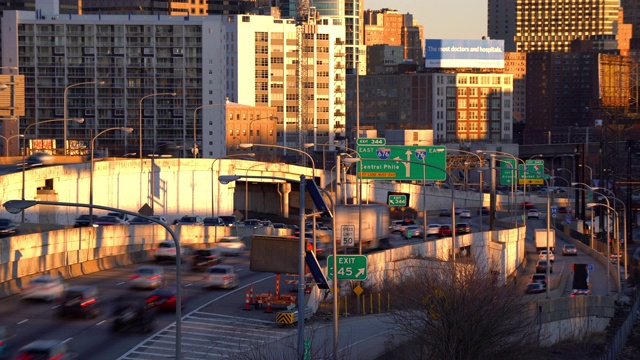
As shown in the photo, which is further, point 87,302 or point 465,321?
point 87,302

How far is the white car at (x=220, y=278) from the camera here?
59.0 meters

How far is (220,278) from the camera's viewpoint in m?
59.0

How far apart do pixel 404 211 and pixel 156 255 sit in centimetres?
5996

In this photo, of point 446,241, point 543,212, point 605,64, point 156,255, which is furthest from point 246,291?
point 543,212

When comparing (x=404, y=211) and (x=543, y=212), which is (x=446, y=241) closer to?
(x=404, y=211)

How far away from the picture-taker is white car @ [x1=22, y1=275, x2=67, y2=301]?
51844mm

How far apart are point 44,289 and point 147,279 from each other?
5.36m

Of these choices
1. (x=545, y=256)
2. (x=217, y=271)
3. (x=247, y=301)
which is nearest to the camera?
(x=247, y=301)

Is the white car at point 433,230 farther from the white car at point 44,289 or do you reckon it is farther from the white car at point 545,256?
the white car at point 44,289

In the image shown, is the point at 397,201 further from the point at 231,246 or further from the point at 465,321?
the point at 465,321

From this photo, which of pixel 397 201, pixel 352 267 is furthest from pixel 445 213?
pixel 352 267

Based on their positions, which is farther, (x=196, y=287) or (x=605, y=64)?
(x=605, y=64)

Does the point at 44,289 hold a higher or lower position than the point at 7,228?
Answer: lower

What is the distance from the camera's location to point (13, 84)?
97000 mm
